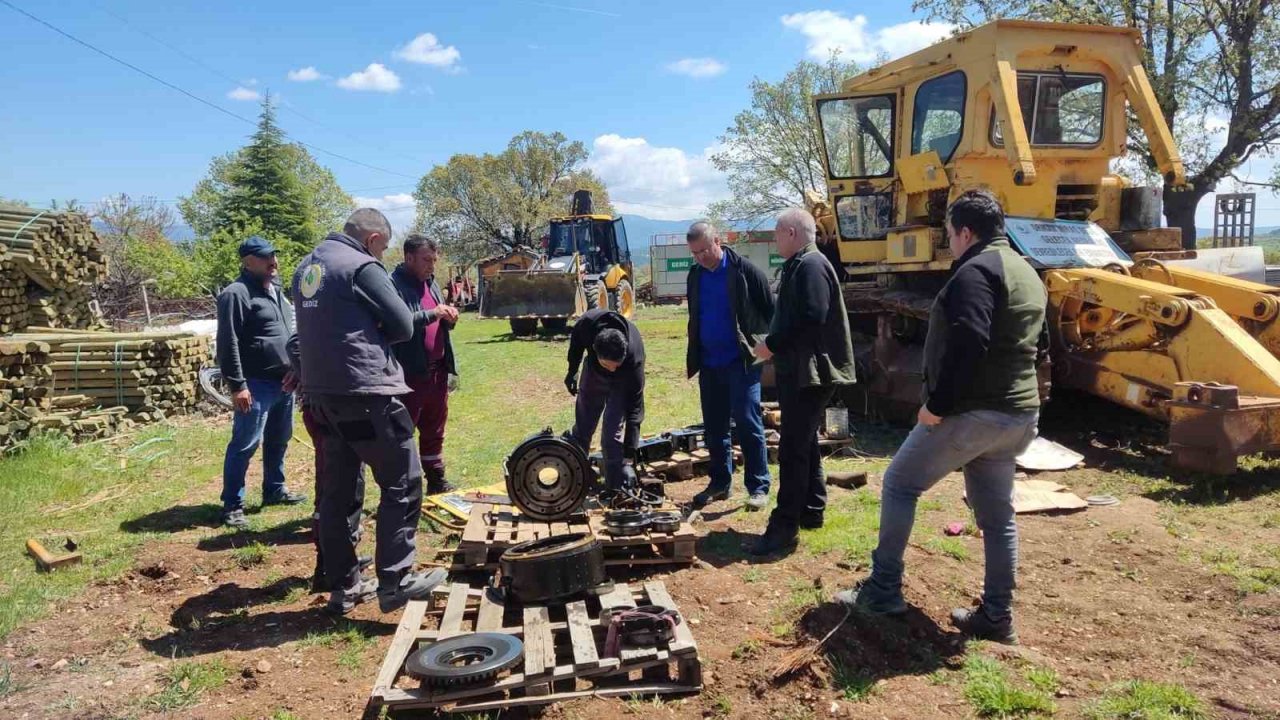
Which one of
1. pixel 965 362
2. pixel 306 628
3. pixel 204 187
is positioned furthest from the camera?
pixel 204 187

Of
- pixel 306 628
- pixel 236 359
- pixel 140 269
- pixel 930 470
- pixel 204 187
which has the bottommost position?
pixel 306 628

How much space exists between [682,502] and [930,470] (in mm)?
2683

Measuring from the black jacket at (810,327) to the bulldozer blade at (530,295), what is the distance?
1353cm

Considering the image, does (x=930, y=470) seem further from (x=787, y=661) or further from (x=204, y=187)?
(x=204, y=187)

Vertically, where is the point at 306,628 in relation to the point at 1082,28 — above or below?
below

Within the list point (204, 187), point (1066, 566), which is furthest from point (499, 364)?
point (204, 187)

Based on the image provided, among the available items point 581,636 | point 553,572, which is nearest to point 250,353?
point 553,572

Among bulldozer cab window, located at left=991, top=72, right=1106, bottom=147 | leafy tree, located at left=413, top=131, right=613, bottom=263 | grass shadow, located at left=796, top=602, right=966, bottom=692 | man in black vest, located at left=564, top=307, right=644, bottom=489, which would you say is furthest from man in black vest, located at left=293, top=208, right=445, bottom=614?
leafy tree, located at left=413, top=131, right=613, bottom=263

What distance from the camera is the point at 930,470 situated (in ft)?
11.5

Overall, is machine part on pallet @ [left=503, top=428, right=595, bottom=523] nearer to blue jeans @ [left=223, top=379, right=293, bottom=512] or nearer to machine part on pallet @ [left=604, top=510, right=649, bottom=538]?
machine part on pallet @ [left=604, top=510, right=649, bottom=538]

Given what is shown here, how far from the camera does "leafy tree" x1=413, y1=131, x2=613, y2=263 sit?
156 ft

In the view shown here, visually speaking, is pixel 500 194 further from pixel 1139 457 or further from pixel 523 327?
pixel 1139 457

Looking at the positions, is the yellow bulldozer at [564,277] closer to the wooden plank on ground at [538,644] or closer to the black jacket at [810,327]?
the black jacket at [810,327]

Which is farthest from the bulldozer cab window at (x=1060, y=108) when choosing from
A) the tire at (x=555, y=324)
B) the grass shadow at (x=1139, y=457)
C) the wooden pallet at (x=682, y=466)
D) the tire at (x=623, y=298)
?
the tire at (x=623, y=298)
